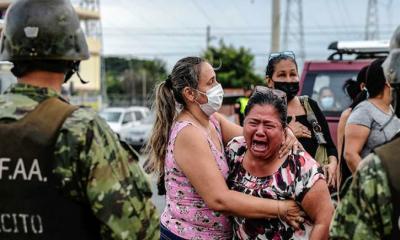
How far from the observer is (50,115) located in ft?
7.53

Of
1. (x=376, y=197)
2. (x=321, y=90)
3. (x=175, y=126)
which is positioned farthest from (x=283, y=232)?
(x=321, y=90)

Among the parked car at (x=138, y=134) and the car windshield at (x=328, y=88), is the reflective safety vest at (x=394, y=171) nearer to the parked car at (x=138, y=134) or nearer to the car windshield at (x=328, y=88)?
the car windshield at (x=328, y=88)

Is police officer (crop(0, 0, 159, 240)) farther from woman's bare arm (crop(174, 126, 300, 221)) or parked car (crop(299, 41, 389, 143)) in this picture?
parked car (crop(299, 41, 389, 143))

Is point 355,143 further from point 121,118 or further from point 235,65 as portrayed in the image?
point 235,65

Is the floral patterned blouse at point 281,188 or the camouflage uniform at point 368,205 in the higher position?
the camouflage uniform at point 368,205

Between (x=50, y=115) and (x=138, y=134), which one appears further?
(x=138, y=134)

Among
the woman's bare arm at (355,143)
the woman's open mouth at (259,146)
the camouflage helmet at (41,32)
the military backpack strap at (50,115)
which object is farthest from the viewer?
the woman's bare arm at (355,143)

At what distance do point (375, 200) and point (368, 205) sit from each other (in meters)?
0.03

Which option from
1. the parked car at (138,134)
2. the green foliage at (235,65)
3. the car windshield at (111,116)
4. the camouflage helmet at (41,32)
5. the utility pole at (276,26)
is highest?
the utility pole at (276,26)

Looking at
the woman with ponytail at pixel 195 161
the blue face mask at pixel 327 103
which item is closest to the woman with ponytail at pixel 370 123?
the woman with ponytail at pixel 195 161

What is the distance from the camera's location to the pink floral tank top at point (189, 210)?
3410 mm

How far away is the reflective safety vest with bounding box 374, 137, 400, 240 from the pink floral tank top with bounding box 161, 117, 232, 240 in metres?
1.34

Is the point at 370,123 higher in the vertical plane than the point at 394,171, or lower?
lower

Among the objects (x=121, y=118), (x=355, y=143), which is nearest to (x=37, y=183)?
(x=355, y=143)
